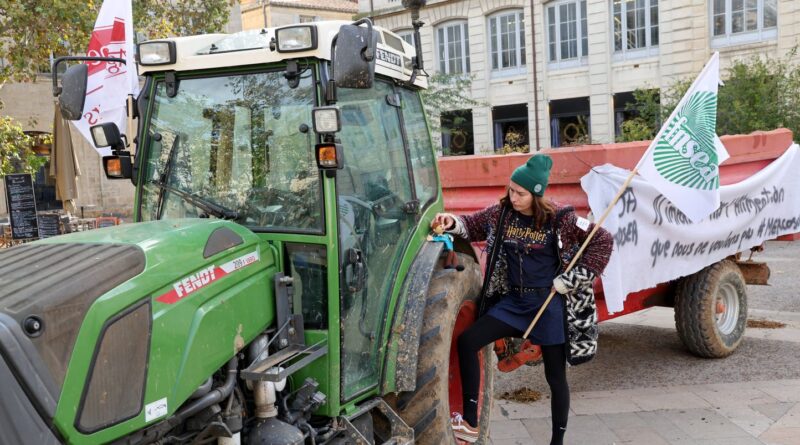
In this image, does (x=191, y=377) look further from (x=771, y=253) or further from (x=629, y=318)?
(x=771, y=253)

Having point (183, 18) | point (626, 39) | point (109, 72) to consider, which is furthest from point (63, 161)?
point (626, 39)

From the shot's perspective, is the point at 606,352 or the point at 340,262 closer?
the point at 340,262

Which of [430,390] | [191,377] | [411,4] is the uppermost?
[411,4]

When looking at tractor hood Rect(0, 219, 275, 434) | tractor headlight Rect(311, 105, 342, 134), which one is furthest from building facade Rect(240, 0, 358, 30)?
tractor hood Rect(0, 219, 275, 434)

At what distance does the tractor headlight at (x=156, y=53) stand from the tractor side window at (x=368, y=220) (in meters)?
0.87

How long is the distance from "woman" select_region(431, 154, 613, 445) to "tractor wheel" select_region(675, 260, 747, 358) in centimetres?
244

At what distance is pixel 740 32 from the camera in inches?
864

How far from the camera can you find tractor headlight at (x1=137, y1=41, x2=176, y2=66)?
142 inches

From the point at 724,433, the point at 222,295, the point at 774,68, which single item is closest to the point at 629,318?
the point at 724,433

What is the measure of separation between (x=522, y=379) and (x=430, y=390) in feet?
9.51

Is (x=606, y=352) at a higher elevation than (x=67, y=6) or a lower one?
lower

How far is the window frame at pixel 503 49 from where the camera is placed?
86.5 feet

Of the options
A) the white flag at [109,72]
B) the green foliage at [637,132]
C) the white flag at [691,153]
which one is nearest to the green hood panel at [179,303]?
the white flag at [109,72]

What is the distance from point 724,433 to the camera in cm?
502
